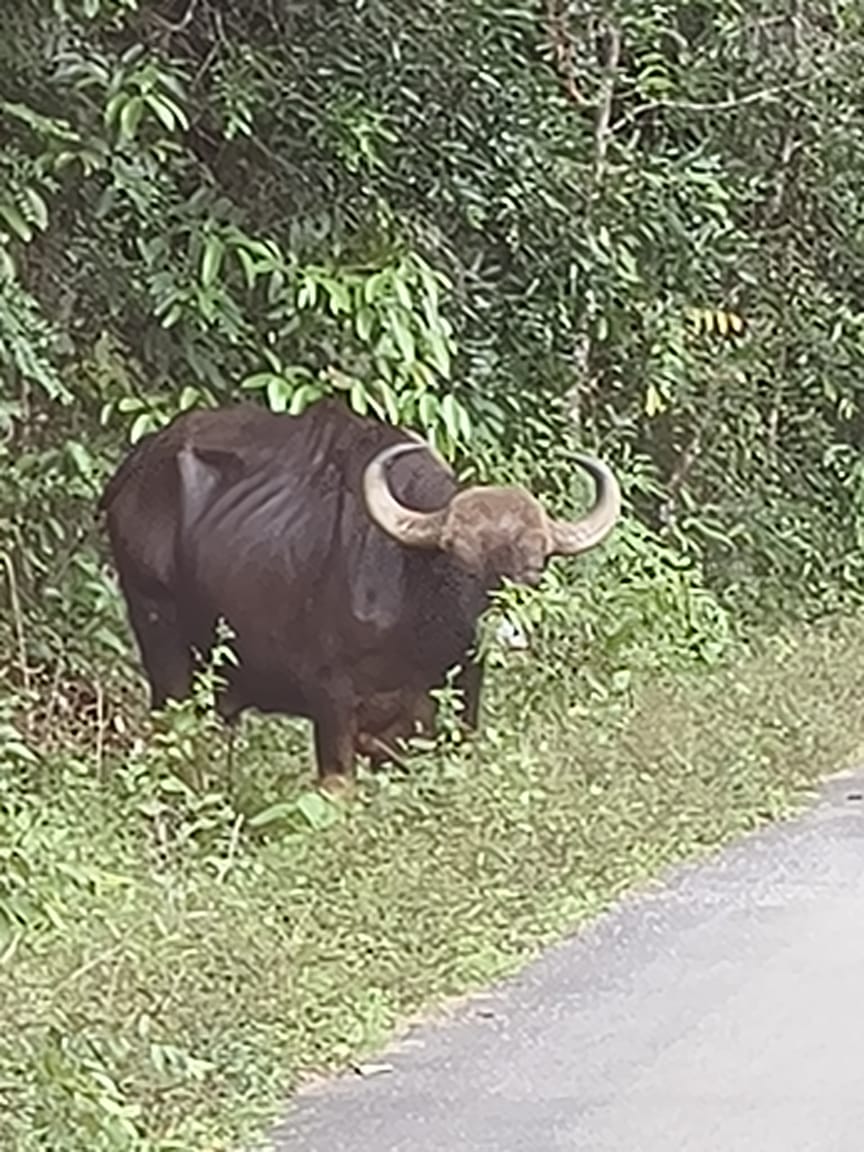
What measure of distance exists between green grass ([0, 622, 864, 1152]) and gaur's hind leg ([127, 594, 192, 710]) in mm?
327

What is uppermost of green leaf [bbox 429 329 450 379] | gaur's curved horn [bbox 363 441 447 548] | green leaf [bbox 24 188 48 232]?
green leaf [bbox 24 188 48 232]

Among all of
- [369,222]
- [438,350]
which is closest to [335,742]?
[438,350]

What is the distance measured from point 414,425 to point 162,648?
126 cm

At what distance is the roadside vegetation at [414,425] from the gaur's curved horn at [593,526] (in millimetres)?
259

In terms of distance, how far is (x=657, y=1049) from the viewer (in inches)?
219

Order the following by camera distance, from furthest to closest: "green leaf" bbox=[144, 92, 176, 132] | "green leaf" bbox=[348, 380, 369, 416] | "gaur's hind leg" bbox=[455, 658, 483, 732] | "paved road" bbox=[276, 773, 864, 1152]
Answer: "green leaf" bbox=[348, 380, 369, 416] < "green leaf" bbox=[144, 92, 176, 132] < "gaur's hind leg" bbox=[455, 658, 483, 732] < "paved road" bbox=[276, 773, 864, 1152]

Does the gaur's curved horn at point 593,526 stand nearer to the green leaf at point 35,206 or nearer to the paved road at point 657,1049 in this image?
the paved road at point 657,1049

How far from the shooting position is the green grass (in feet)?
16.0

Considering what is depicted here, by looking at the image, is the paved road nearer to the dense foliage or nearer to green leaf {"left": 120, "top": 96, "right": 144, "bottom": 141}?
the dense foliage

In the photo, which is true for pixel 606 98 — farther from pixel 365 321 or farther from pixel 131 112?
pixel 131 112

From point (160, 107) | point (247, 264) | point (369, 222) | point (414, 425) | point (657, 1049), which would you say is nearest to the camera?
point (657, 1049)

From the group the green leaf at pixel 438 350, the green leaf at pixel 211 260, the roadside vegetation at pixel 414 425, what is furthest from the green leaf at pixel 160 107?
the green leaf at pixel 438 350

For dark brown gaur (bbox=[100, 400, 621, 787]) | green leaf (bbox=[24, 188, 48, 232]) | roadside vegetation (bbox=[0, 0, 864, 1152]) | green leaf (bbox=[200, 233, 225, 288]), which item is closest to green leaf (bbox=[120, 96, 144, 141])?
roadside vegetation (bbox=[0, 0, 864, 1152])

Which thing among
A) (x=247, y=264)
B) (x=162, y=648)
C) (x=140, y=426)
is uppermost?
(x=247, y=264)
